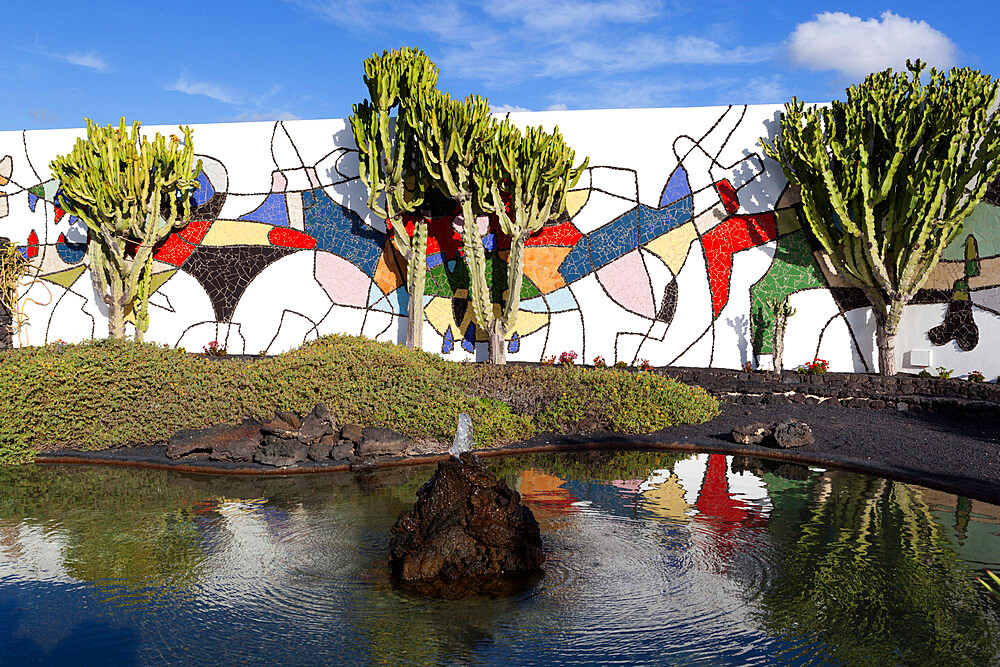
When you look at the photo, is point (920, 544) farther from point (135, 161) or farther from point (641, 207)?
point (135, 161)

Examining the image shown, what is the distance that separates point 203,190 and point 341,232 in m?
2.81

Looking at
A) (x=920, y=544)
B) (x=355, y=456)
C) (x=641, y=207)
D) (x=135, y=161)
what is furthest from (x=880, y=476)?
(x=135, y=161)

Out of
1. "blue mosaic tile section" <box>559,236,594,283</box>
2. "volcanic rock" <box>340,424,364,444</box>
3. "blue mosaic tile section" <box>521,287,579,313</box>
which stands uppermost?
"blue mosaic tile section" <box>559,236,594,283</box>

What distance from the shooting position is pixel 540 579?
461 cm

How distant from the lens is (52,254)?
14.9 meters

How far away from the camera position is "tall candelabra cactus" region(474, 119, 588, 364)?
1189 centimetres

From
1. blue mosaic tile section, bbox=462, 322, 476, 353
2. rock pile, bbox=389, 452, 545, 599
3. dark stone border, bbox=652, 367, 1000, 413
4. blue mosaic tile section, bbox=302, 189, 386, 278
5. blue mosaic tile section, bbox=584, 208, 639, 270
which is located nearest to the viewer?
rock pile, bbox=389, 452, 545, 599

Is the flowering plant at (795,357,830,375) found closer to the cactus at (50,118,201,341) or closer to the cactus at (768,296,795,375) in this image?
the cactus at (768,296,795,375)

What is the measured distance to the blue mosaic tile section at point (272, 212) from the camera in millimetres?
14102

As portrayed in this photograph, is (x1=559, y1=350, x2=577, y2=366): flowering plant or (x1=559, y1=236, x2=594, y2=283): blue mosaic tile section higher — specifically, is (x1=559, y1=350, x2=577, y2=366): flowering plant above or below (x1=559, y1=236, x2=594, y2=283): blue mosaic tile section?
below

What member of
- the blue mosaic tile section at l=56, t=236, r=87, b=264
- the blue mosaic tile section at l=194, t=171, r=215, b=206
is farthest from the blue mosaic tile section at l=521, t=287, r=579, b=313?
the blue mosaic tile section at l=56, t=236, r=87, b=264

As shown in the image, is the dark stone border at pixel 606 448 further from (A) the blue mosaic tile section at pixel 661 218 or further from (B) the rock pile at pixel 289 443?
(A) the blue mosaic tile section at pixel 661 218

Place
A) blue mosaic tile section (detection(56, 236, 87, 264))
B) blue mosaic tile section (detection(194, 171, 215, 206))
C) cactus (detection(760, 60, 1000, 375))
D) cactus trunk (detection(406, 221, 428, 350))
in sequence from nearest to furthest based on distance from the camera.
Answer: cactus (detection(760, 60, 1000, 375)), cactus trunk (detection(406, 221, 428, 350)), blue mosaic tile section (detection(194, 171, 215, 206)), blue mosaic tile section (detection(56, 236, 87, 264))

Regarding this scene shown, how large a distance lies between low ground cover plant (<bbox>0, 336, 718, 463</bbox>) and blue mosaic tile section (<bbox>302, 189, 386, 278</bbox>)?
4.26m
